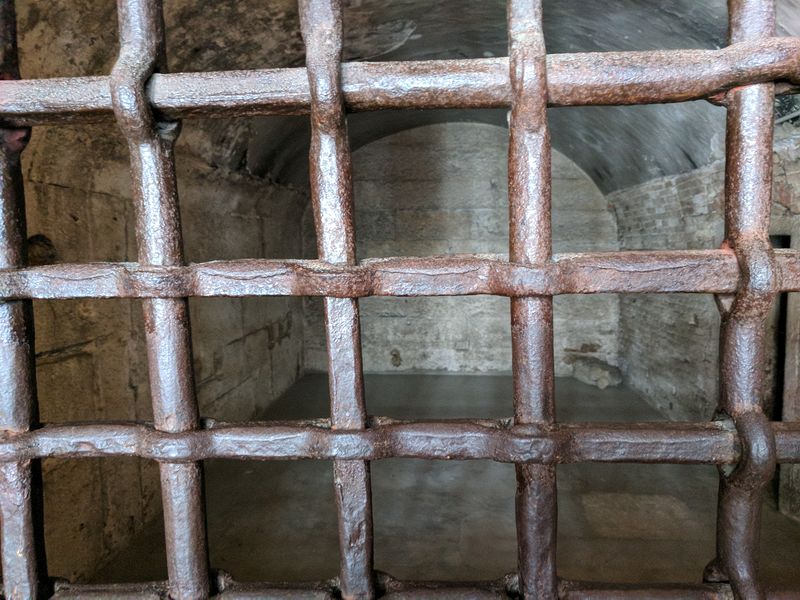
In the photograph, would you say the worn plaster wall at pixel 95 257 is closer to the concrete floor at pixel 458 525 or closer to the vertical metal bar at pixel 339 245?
the concrete floor at pixel 458 525

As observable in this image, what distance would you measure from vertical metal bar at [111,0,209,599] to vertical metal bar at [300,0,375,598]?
306 millimetres

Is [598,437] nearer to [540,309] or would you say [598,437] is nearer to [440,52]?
A: [540,309]

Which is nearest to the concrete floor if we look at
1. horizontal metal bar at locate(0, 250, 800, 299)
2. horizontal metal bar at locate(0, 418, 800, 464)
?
horizontal metal bar at locate(0, 418, 800, 464)

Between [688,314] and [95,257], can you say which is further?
[688,314]

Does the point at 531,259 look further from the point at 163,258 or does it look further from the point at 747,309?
the point at 163,258

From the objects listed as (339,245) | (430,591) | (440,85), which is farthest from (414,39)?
(430,591)

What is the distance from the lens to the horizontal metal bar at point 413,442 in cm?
103

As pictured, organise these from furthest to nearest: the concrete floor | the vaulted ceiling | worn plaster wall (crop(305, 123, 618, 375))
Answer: worn plaster wall (crop(305, 123, 618, 375))
the concrete floor
the vaulted ceiling

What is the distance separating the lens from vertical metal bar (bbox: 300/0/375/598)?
100 cm

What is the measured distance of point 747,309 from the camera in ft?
3.27

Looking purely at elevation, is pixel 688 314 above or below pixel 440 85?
below

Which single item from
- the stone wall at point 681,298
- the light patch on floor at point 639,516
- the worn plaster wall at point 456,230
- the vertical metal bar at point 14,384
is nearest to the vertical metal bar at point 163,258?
the vertical metal bar at point 14,384

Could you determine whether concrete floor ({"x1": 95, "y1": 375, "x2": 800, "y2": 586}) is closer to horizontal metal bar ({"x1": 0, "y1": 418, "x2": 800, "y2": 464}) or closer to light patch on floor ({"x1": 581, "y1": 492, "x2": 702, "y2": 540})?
light patch on floor ({"x1": 581, "y1": 492, "x2": 702, "y2": 540})

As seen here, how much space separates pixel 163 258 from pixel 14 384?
0.44 m
